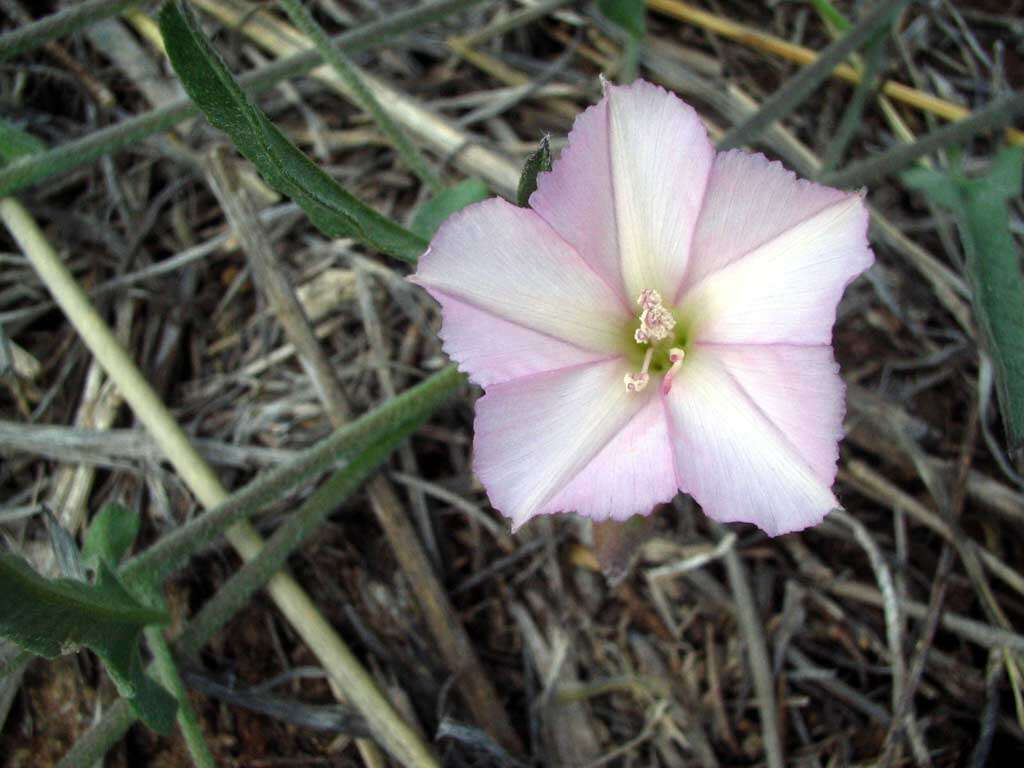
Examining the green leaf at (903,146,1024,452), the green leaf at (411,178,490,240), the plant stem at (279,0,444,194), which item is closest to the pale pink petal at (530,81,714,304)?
the green leaf at (411,178,490,240)

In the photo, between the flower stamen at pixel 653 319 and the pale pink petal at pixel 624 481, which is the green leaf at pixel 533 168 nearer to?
the flower stamen at pixel 653 319

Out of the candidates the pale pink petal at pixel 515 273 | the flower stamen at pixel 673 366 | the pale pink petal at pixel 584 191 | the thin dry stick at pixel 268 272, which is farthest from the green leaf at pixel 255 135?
the thin dry stick at pixel 268 272

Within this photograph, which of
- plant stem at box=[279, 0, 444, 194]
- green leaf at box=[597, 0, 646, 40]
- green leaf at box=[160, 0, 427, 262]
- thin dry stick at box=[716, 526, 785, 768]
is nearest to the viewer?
green leaf at box=[160, 0, 427, 262]

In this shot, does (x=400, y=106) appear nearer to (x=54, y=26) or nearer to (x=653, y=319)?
(x=54, y=26)

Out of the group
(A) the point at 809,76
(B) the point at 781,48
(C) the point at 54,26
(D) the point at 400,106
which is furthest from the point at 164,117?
(B) the point at 781,48

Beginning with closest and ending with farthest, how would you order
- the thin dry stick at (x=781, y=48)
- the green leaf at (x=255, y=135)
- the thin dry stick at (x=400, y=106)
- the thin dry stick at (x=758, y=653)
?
the green leaf at (x=255, y=135) < the thin dry stick at (x=758, y=653) < the thin dry stick at (x=400, y=106) < the thin dry stick at (x=781, y=48)

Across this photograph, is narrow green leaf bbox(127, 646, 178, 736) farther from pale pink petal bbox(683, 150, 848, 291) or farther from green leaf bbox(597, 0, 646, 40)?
green leaf bbox(597, 0, 646, 40)
